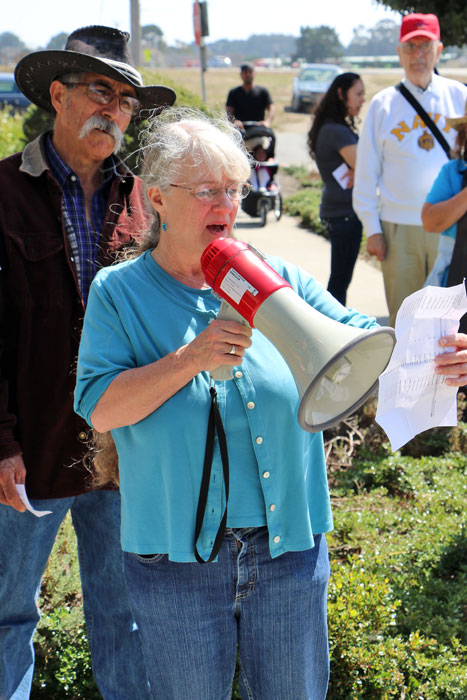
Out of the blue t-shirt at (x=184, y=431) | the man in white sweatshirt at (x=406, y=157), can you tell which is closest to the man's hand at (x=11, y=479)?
the blue t-shirt at (x=184, y=431)

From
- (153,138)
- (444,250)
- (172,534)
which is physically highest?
(153,138)

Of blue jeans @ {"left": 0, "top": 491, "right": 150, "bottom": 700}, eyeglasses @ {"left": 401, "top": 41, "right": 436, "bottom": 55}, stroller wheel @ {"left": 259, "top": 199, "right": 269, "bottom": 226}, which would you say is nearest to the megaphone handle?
blue jeans @ {"left": 0, "top": 491, "right": 150, "bottom": 700}

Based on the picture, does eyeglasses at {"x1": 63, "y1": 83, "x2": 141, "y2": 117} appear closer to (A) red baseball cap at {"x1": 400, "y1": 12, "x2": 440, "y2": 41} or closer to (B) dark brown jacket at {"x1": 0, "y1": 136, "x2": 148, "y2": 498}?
(B) dark brown jacket at {"x1": 0, "y1": 136, "x2": 148, "y2": 498}

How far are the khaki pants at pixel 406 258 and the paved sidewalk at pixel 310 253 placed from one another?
69.9 inches

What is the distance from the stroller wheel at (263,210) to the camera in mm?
10898

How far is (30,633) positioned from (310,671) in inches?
39.8

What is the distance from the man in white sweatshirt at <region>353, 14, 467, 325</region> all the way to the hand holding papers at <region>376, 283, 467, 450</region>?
2.92 meters

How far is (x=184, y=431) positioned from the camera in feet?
5.93

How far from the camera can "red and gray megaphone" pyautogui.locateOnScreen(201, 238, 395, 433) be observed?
150 cm

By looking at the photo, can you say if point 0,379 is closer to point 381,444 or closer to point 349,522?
point 349,522

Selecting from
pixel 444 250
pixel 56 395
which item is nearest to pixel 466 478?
pixel 444 250

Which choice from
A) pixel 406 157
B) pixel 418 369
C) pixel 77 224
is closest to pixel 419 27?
pixel 406 157

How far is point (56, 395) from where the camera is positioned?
7.84 feet

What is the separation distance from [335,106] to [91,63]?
11.5 ft
